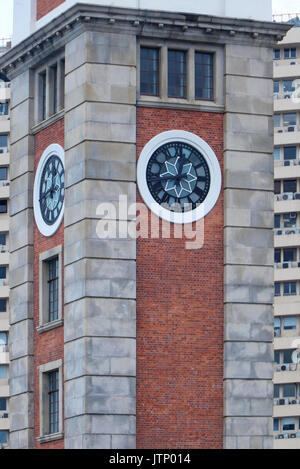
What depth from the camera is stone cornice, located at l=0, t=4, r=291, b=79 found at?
60312 mm

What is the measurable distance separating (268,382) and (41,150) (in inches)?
438

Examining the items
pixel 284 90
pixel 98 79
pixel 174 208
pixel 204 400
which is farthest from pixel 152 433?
pixel 284 90

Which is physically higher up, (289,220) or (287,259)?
(289,220)

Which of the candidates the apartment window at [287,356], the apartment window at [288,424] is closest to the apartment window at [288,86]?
the apartment window at [287,356]

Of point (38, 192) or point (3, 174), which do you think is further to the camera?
point (3, 174)

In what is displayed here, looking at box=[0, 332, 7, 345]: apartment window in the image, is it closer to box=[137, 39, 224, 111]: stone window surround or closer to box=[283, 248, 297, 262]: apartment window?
box=[283, 248, 297, 262]: apartment window

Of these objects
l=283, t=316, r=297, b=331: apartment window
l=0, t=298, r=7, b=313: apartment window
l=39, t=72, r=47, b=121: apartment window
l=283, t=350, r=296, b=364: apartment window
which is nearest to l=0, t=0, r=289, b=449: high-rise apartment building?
l=39, t=72, r=47, b=121: apartment window

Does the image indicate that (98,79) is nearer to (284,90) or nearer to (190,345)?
(190,345)

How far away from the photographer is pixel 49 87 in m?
63.6

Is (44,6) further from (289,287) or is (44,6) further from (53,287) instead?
(289,287)

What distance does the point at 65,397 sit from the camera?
5959 centimetres

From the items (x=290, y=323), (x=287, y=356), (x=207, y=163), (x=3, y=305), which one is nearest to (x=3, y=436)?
(x=3, y=305)

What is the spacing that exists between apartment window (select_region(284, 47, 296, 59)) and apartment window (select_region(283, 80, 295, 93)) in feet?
5.97

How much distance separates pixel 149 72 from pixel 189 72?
1.32m
